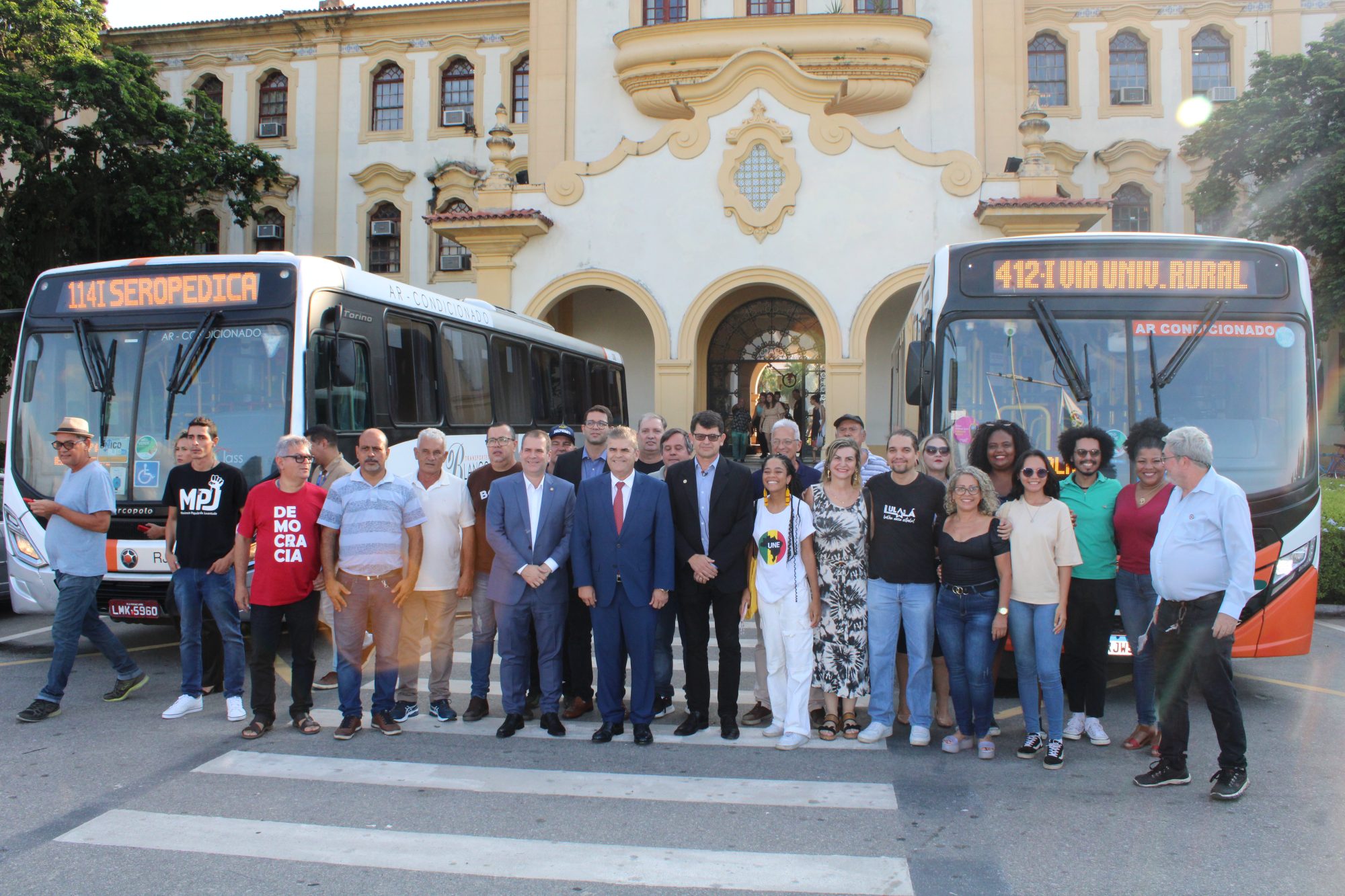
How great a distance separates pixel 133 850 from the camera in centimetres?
434

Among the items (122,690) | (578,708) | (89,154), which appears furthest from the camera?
(89,154)

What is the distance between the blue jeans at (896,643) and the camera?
584 centimetres

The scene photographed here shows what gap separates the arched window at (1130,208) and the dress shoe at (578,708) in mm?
22403

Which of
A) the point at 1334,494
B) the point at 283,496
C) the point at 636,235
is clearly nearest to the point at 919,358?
the point at 283,496

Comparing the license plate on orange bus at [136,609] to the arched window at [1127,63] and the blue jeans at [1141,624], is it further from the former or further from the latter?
the arched window at [1127,63]

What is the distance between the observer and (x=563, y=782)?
5.24 m

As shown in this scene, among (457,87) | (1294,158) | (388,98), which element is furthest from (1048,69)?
(388,98)

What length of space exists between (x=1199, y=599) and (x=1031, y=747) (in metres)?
1.25

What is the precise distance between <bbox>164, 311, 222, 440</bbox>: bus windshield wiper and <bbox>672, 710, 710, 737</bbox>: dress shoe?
4.58 metres

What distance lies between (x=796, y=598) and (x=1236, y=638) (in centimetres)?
281

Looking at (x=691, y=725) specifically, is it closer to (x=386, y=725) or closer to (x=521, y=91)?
(x=386, y=725)

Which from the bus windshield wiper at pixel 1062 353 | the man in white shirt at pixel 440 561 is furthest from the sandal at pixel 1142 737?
the man in white shirt at pixel 440 561

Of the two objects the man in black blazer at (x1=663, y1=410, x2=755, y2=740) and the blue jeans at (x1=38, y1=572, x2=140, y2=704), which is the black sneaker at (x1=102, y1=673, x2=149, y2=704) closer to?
the blue jeans at (x1=38, y1=572, x2=140, y2=704)

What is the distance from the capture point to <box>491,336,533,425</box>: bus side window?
40.1ft
